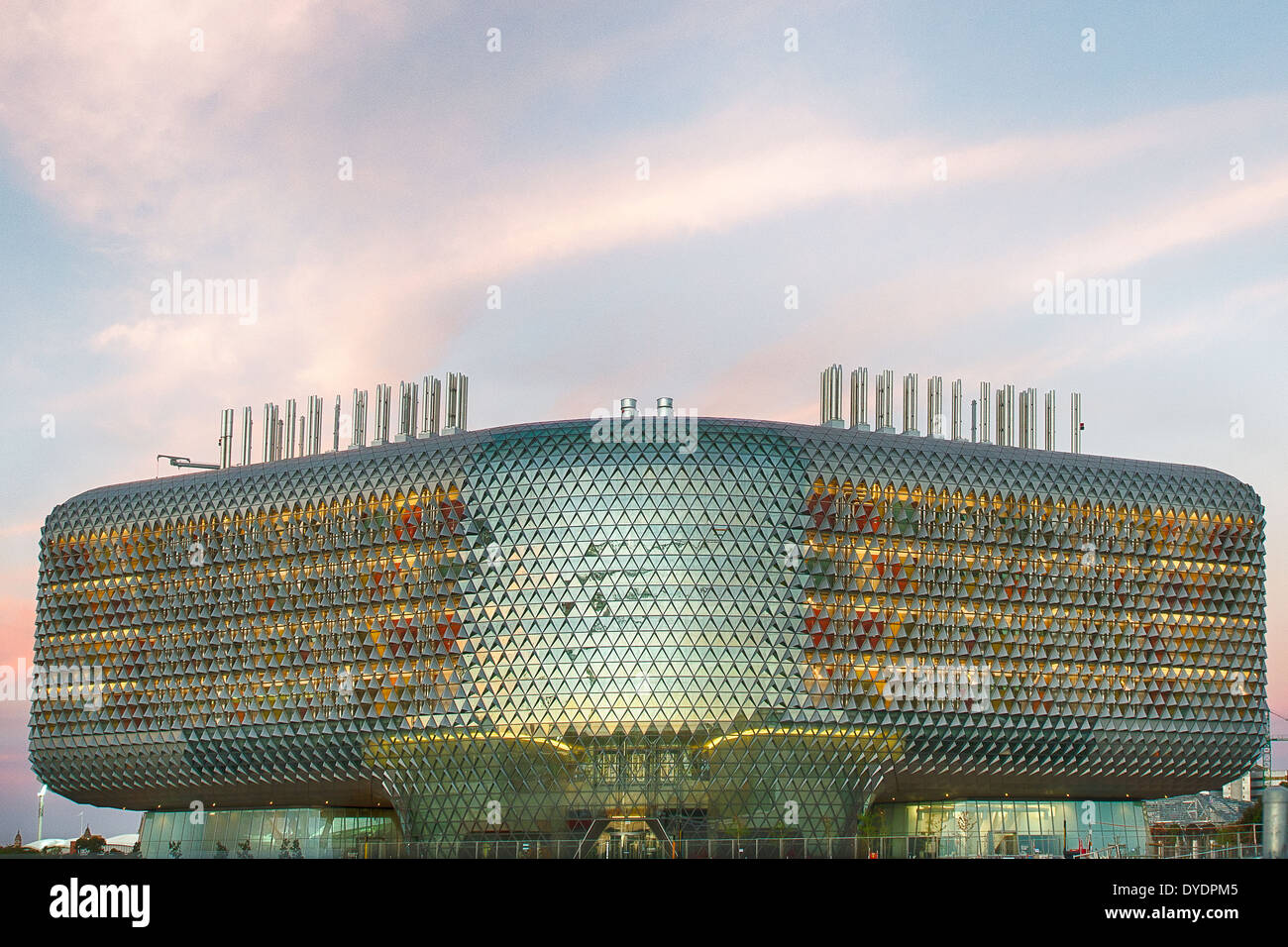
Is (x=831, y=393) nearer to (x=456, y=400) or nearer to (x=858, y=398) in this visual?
(x=858, y=398)

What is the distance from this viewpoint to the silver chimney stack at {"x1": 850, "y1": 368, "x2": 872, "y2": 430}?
10906cm

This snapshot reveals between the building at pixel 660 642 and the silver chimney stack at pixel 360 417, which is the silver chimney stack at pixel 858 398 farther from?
the silver chimney stack at pixel 360 417

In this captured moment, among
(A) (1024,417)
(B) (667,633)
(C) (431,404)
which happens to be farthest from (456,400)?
(A) (1024,417)

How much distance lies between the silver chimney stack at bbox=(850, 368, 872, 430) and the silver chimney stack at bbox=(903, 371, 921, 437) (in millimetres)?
2474

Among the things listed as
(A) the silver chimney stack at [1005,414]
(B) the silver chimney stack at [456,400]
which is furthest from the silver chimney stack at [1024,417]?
(B) the silver chimney stack at [456,400]

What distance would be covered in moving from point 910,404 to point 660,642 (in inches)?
1026

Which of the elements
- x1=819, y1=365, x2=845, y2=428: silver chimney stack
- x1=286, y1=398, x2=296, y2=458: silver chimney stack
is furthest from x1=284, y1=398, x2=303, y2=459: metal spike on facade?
x1=819, y1=365, x2=845, y2=428: silver chimney stack

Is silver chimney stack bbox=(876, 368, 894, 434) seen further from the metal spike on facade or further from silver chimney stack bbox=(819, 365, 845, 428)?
the metal spike on facade

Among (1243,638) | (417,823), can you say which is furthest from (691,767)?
(1243,638)

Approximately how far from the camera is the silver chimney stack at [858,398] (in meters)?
109

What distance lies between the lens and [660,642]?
95500mm

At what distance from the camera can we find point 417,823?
9862 cm

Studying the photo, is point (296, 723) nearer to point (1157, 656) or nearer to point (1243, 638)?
point (1157, 656)
